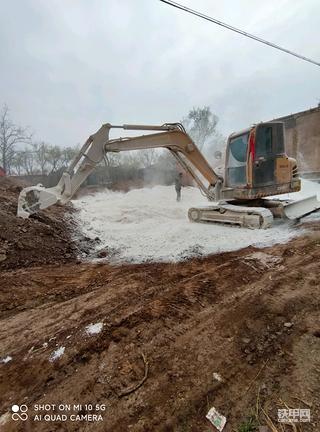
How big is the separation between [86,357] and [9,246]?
12.4 feet

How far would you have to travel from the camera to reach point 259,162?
7.26 meters

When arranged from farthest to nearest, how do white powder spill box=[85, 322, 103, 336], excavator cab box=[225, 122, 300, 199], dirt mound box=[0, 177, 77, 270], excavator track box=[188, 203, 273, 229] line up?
excavator cab box=[225, 122, 300, 199]
excavator track box=[188, 203, 273, 229]
dirt mound box=[0, 177, 77, 270]
white powder spill box=[85, 322, 103, 336]

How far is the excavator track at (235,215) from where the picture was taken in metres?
6.79

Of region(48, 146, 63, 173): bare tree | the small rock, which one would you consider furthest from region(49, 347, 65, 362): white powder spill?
region(48, 146, 63, 173): bare tree

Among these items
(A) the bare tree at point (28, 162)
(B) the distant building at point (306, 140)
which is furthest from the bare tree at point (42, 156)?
(B) the distant building at point (306, 140)

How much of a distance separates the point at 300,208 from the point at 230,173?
92.5 inches

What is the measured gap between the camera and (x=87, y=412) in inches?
76.0

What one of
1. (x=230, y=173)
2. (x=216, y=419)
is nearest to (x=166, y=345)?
(x=216, y=419)

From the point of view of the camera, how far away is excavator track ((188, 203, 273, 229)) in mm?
6785

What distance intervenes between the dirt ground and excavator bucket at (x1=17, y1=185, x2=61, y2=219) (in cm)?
190

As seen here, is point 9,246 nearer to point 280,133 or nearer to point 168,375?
point 168,375

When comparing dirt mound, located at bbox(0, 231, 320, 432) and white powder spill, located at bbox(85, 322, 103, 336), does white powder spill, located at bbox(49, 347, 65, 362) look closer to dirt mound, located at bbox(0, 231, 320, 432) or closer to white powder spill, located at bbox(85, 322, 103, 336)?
dirt mound, located at bbox(0, 231, 320, 432)

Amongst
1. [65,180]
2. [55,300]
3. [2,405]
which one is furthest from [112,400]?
[65,180]

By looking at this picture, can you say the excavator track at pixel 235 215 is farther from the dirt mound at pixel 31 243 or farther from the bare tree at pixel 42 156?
the bare tree at pixel 42 156
